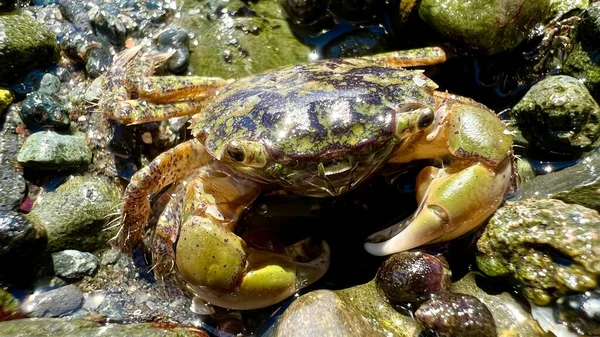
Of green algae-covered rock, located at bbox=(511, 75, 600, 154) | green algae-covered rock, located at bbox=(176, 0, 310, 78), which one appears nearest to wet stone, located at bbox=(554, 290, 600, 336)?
green algae-covered rock, located at bbox=(511, 75, 600, 154)

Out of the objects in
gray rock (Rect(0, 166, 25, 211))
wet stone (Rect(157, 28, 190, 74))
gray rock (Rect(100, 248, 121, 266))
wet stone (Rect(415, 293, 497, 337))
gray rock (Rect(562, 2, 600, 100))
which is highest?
gray rock (Rect(562, 2, 600, 100))

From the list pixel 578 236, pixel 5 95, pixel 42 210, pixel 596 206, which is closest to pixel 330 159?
pixel 578 236

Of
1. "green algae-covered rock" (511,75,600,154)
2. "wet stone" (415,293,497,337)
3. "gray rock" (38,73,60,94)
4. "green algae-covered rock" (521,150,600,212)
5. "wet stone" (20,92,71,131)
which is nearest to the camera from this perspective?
"wet stone" (415,293,497,337)

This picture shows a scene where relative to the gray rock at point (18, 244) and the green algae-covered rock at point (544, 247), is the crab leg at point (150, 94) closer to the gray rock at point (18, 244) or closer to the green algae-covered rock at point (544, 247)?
the gray rock at point (18, 244)

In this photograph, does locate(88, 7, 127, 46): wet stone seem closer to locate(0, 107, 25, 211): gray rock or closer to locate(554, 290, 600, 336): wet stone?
locate(0, 107, 25, 211): gray rock

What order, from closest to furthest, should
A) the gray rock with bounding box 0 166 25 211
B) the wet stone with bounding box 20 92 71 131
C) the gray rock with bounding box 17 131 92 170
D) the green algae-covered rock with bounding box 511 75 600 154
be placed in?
the green algae-covered rock with bounding box 511 75 600 154
the gray rock with bounding box 0 166 25 211
the gray rock with bounding box 17 131 92 170
the wet stone with bounding box 20 92 71 131

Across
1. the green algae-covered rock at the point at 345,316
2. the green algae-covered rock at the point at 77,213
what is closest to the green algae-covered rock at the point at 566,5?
the green algae-covered rock at the point at 345,316

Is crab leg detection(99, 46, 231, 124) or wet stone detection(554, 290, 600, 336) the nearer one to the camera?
wet stone detection(554, 290, 600, 336)
